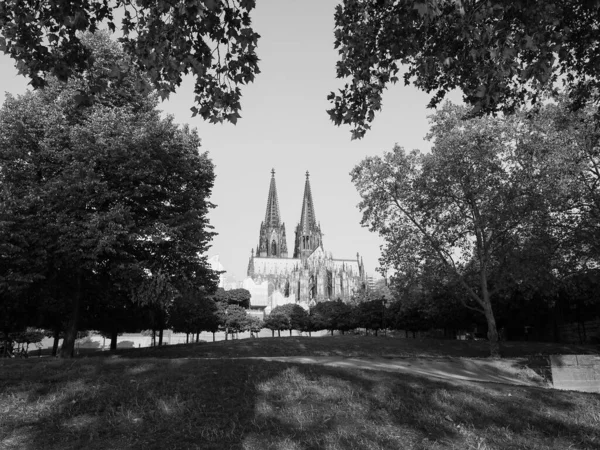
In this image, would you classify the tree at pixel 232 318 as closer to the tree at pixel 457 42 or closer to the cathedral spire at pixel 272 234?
the tree at pixel 457 42

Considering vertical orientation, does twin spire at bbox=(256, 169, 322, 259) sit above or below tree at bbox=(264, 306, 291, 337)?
above

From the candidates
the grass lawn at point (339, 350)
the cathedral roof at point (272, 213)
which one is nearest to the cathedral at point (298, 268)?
the cathedral roof at point (272, 213)

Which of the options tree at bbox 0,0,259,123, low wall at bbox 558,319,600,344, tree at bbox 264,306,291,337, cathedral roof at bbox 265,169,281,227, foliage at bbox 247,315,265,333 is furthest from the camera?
cathedral roof at bbox 265,169,281,227

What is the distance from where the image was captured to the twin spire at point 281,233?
172 metres

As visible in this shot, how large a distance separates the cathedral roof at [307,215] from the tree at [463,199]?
14444 centimetres

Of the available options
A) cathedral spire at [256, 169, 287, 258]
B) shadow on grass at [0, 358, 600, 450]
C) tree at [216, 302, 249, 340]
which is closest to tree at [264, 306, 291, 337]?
tree at [216, 302, 249, 340]

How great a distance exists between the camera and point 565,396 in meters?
10.5

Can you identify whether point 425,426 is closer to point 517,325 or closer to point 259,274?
point 517,325

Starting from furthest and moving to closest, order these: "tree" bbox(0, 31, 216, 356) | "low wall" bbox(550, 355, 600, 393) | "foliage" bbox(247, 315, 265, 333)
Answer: "foliage" bbox(247, 315, 265, 333) → "tree" bbox(0, 31, 216, 356) → "low wall" bbox(550, 355, 600, 393)

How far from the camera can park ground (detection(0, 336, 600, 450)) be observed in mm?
7117

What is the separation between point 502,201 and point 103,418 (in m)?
26.8

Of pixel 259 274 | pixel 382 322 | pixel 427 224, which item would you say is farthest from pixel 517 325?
pixel 259 274

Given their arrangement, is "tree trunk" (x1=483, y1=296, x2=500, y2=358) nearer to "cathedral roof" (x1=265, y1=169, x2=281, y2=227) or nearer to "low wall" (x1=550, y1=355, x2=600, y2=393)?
"low wall" (x1=550, y1=355, x2=600, y2=393)

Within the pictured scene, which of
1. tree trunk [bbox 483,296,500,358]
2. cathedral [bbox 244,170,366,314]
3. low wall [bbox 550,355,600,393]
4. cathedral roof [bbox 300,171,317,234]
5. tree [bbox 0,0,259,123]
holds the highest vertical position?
cathedral roof [bbox 300,171,317,234]
